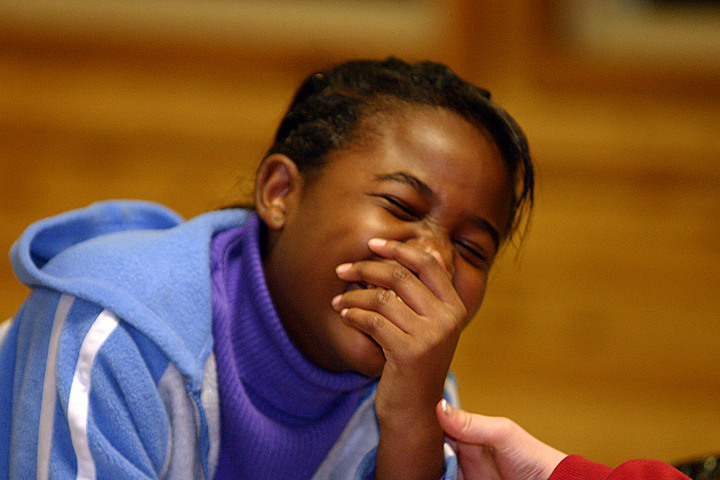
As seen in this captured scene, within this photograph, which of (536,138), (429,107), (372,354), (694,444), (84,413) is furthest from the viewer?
(536,138)

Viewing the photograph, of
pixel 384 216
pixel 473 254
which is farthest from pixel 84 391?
pixel 473 254

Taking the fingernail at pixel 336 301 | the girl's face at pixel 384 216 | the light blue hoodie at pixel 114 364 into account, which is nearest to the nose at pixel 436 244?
the girl's face at pixel 384 216

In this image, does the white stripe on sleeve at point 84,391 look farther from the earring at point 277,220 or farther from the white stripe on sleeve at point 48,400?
the earring at point 277,220

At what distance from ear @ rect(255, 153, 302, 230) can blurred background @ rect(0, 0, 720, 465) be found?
30.7 inches

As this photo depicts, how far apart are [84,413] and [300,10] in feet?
4.57

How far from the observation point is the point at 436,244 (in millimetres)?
904

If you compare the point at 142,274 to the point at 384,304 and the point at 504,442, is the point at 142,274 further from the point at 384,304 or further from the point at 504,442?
the point at 504,442

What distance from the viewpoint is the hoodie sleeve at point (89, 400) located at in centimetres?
75

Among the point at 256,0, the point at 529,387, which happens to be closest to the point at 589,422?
the point at 529,387

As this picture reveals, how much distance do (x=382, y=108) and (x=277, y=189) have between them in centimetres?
18

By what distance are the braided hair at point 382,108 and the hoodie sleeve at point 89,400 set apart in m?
0.34

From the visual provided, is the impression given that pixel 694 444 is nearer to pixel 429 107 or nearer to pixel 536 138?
pixel 536 138

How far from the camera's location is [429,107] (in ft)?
3.21

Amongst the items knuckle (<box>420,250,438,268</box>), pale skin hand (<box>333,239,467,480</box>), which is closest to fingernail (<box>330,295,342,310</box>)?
pale skin hand (<box>333,239,467,480</box>)
